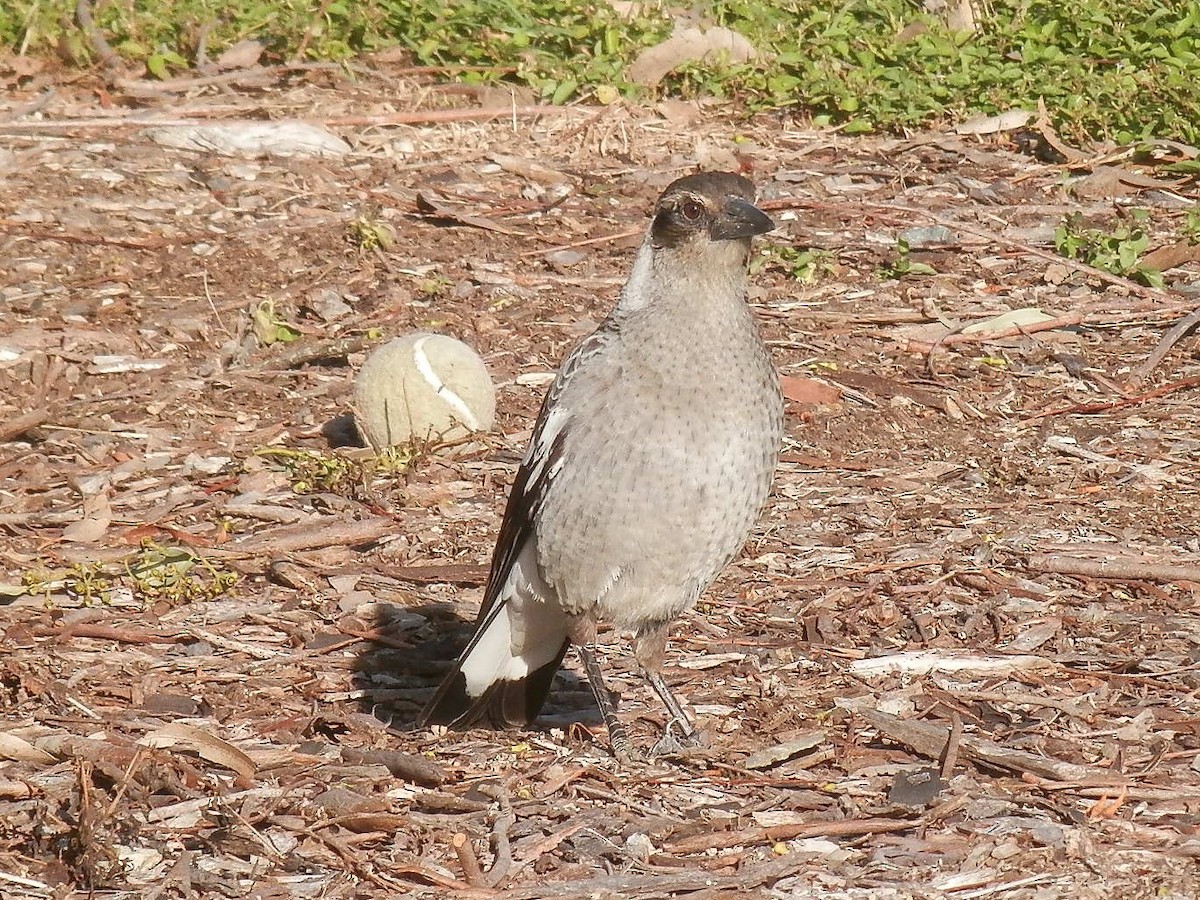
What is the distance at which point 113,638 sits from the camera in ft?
17.9

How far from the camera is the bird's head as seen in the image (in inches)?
196

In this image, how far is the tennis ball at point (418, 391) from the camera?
21.6 ft

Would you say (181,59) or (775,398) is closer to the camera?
(775,398)

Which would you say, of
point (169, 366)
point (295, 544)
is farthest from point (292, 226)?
point (295, 544)

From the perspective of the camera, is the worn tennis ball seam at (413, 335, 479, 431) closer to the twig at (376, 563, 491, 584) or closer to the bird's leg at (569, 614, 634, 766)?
the twig at (376, 563, 491, 584)

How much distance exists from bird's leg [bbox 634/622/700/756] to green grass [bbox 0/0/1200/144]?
16.4 feet

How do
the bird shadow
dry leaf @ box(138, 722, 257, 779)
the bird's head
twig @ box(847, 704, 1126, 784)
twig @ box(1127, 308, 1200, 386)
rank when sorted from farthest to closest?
twig @ box(1127, 308, 1200, 386) → the bird shadow → the bird's head → dry leaf @ box(138, 722, 257, 779) → twig @ box(847, 704, 1126, 784)

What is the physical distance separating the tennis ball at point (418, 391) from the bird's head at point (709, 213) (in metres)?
1.70

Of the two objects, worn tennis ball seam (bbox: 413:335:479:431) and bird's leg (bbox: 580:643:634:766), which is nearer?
bird's leg (bbox: 580:643:634:766)

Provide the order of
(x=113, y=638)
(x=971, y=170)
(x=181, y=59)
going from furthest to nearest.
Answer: (x=181, y=59), (x=971, y=170), (x=113, y=638)

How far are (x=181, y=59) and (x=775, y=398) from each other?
6.68 metres

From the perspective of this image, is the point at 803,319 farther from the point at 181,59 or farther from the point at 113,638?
the point at 181,59

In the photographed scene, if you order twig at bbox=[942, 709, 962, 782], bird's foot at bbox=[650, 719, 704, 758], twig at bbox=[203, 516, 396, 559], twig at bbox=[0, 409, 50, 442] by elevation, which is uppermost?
twig at bbox=[0, 409, 50, 442]

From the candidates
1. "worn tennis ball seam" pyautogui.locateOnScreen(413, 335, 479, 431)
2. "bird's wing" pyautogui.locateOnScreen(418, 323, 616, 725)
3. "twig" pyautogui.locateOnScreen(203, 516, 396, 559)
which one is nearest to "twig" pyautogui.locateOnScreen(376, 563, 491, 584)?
"twig" pyautogui.locateOnScreen(203, 516, 396, 559)
